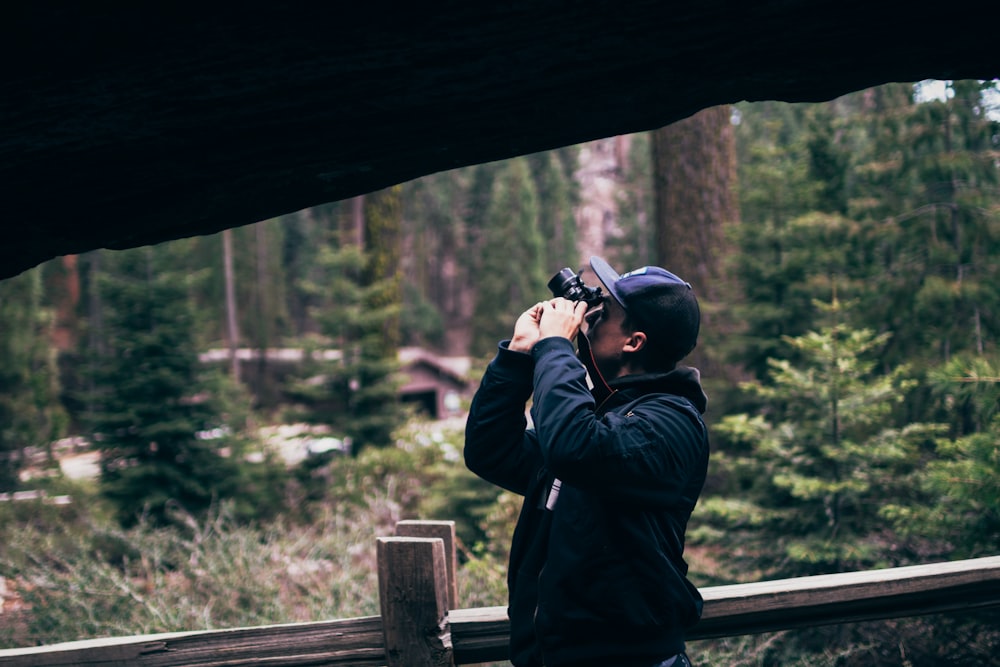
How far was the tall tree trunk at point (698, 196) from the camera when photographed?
9.00m

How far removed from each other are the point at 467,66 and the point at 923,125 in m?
6.36

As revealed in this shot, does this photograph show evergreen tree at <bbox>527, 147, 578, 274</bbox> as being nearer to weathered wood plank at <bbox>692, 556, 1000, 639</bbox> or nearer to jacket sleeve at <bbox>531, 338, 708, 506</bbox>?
weathered wood plank at <bbox>692, 556, 1000, 639</bbox>

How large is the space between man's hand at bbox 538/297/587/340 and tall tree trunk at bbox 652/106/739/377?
685 cm

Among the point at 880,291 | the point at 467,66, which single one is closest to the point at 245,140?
the point at 467,66

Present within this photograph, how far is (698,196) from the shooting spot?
29.6 ft

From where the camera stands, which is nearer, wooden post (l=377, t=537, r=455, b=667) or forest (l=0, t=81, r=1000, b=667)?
wooden post (l=377, t=537, r=455, b=667)

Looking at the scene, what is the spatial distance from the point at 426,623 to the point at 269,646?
0.66 metres

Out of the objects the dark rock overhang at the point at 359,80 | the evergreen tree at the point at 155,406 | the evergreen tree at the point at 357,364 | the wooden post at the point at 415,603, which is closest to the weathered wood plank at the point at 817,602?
the wooden post at the point at 415,603

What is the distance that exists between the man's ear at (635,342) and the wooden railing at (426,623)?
1119 mm

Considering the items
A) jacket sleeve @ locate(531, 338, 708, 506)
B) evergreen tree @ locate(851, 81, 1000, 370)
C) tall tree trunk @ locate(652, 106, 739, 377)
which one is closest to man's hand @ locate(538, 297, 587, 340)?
jacket sleeve @ locate(531, 338, 708, 506)

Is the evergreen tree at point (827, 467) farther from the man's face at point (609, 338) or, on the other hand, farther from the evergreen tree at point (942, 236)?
the man's face at point (609, 338)

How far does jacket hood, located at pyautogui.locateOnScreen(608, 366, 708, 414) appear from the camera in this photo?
2303mm

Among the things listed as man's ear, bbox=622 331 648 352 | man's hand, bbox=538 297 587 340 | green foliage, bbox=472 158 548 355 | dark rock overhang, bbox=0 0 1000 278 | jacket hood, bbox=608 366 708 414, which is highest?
green foliage, bbox=472 158 548 355

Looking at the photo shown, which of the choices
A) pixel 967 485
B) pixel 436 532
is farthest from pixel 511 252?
pixel 436 532
